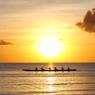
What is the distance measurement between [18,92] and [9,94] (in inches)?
120

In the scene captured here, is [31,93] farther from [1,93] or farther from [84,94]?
[84,94]

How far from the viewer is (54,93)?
50.6 m

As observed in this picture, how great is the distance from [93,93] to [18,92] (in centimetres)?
1825

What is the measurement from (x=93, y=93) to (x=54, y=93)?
30.9 feet

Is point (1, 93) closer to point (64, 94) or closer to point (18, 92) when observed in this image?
point (18, 92)

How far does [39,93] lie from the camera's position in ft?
166

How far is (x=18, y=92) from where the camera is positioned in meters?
51.8

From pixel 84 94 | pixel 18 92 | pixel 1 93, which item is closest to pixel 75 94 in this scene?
pixel 84 94

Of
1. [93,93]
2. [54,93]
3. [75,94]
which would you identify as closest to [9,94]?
[54,93]

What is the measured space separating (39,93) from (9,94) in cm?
710

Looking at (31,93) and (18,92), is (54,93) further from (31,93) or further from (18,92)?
(18,92)

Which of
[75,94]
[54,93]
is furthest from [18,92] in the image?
[75,94]

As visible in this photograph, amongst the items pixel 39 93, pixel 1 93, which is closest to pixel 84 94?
pixel 39 93

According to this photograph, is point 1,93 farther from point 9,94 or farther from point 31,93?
point 31,93
